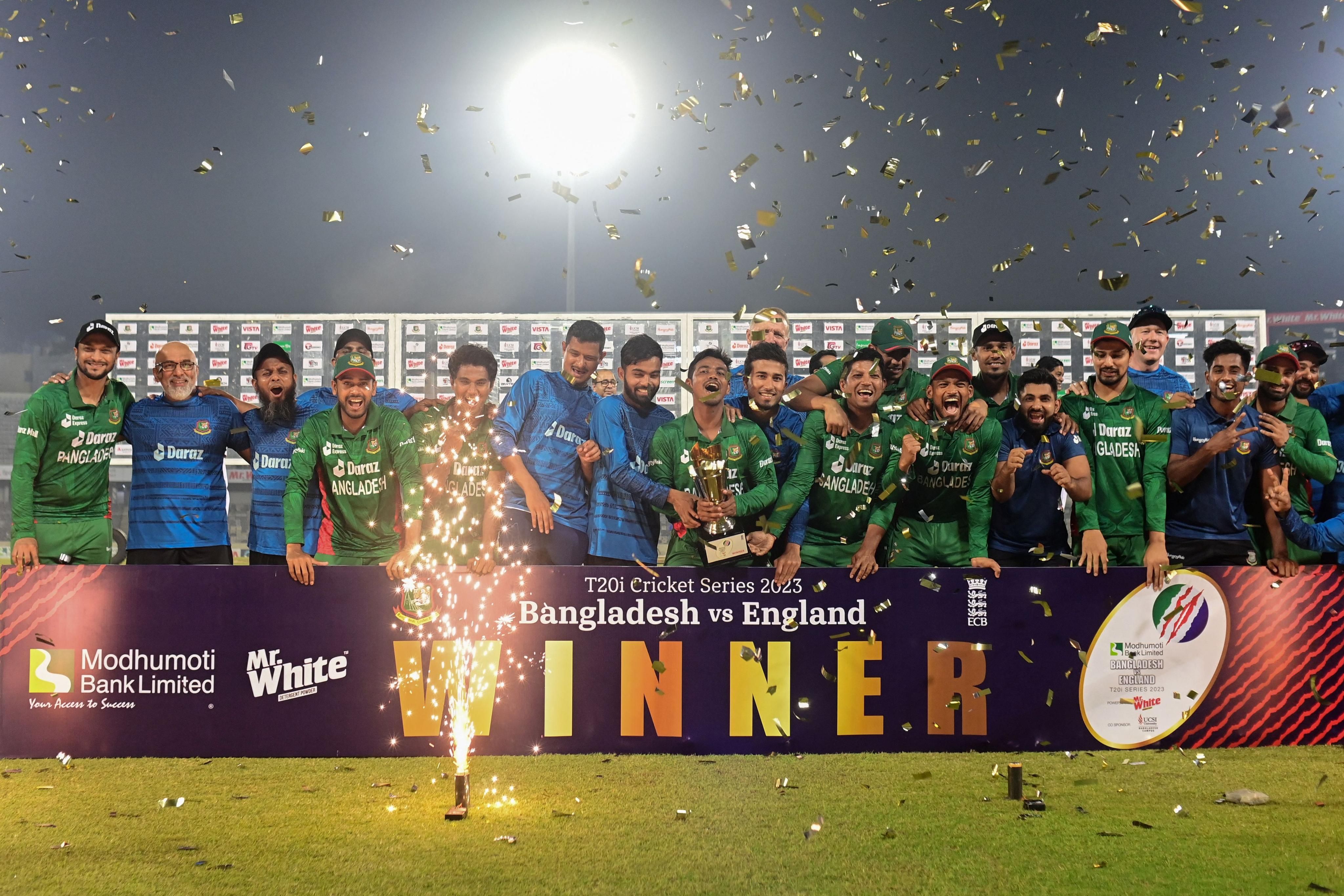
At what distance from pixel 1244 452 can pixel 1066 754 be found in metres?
2.40

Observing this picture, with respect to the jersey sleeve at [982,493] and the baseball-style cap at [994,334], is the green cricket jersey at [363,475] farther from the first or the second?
the baseball-style cap at [994,334]

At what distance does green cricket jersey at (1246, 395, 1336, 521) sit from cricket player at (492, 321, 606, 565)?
15.1 ft

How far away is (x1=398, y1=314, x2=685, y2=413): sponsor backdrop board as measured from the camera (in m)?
25.4

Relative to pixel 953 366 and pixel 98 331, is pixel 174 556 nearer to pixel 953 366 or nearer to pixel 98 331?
pixel 98 331

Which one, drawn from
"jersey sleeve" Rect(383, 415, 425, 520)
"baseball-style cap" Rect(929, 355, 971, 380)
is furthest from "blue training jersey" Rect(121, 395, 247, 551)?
"baseball-style cap" Rect(929, 355, 971, 380)

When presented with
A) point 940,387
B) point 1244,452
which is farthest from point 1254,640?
point 940,387

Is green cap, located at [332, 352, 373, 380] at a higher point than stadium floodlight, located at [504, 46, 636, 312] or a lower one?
lower

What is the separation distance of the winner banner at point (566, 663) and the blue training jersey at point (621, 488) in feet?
2.26

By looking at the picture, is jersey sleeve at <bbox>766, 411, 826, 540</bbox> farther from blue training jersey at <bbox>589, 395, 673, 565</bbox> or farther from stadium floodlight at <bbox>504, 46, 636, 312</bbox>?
stadium floodlight at <bbox>504, 46, 636, 312</bbox>

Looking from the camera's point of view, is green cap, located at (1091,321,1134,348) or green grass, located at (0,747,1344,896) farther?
green cap, located at (1091,321,1134,348)

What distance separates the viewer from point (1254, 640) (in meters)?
5.90

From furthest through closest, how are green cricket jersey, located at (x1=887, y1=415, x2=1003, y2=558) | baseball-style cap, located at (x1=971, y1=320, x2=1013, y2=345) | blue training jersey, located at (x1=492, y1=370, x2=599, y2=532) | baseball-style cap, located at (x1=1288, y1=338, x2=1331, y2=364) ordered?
baseball-style cap, located at (x1=1288, y1=338, x2=1331, y2=364)
blue training jersey, located at (x1=492, y1=370, x2=599, y2=532)
baseball-style cap, located at (x1=971, y1=320, x2=1013, y2=345)
green cricket jersey, located at (x1=887, y1=415, x2=1003, y2=558)

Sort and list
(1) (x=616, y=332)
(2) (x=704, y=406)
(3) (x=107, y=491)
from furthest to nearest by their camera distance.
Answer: (1) (x=616, y=332) < (3) (x=107, y=491) < (2) (x=704, y=406)

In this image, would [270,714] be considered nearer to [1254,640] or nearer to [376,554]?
[376,554]
